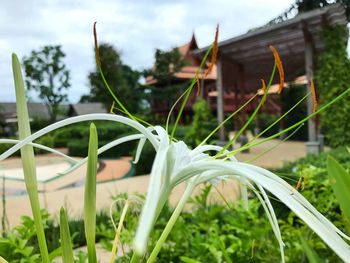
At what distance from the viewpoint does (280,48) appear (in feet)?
35.7

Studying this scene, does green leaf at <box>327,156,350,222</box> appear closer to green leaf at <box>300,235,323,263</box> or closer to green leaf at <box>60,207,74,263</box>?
green leaf at <box>300,235,323,263</box>

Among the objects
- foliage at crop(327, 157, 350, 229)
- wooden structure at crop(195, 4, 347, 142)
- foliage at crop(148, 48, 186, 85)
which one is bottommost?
foliage at crop(327, 157, 350, 229)

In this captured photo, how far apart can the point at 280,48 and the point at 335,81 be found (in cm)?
343

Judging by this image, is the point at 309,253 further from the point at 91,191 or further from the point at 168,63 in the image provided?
the point at 168,63

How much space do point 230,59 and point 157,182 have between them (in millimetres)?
12272

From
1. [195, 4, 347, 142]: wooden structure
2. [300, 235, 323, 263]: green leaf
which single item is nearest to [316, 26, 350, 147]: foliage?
[195, 4, 347, 142]: wooden structure

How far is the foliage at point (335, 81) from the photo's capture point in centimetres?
758

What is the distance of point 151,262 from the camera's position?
0.60 m

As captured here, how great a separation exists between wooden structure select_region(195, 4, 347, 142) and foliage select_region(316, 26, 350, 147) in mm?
295

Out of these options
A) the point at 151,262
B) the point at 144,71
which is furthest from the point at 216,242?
the point at 144,71

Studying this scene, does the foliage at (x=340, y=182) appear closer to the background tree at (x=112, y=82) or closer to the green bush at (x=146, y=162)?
the green bush at (x=146, y=162)

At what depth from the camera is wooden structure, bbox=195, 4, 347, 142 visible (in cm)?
849

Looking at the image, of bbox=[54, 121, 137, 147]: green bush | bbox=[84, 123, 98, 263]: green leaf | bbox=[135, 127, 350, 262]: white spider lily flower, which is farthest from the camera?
bbox=[54, 121, 137, 147]: green bush

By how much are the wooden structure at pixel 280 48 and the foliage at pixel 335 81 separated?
0.30 m
